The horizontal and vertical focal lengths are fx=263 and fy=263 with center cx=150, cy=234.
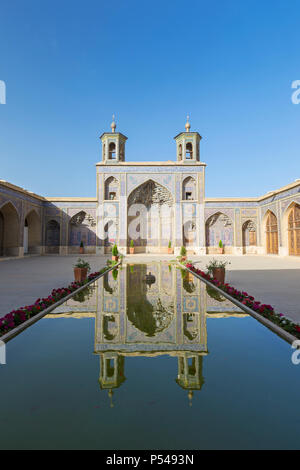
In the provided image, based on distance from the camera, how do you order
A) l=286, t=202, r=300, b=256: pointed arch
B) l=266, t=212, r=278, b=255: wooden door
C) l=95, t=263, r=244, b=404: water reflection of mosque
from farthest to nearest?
l=266, t=212, r=278, b=255: wooden door
l=286, t=202, r=300, b=256: pointed arch
l=95, t=263, r=244, b=404: water reflection of mosque

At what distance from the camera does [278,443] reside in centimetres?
150

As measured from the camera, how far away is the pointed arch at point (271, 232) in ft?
63.0

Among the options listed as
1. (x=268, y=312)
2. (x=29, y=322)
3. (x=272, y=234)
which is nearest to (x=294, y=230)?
(x=272, y=234)

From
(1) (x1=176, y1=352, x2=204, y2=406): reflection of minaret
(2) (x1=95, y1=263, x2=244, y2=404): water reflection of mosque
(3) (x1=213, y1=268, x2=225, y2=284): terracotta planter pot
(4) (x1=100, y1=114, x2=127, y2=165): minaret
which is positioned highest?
(4) (x1=100, y1=114, x2=127, y2=165): minaret

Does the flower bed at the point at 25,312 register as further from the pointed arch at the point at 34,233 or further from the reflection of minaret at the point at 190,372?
the pointed arch at the point at 34,233

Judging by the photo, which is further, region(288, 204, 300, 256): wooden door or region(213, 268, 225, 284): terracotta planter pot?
region(288, 204, 300, 256): wooden door

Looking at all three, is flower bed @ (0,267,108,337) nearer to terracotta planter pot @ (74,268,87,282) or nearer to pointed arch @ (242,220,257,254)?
terracotta planter pot @ (74,268,87,282)

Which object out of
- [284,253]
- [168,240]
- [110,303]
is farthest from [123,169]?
[110,303]

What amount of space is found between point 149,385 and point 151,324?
1555 mm

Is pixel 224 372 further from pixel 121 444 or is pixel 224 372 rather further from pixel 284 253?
pixel 284 253

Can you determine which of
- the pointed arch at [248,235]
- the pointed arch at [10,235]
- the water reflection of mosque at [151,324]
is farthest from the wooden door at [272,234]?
the pointed arch at [10,235]

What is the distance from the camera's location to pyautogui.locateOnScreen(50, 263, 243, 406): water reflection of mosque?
8.04 ft

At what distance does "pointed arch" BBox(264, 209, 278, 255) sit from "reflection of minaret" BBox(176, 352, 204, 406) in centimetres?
1854
